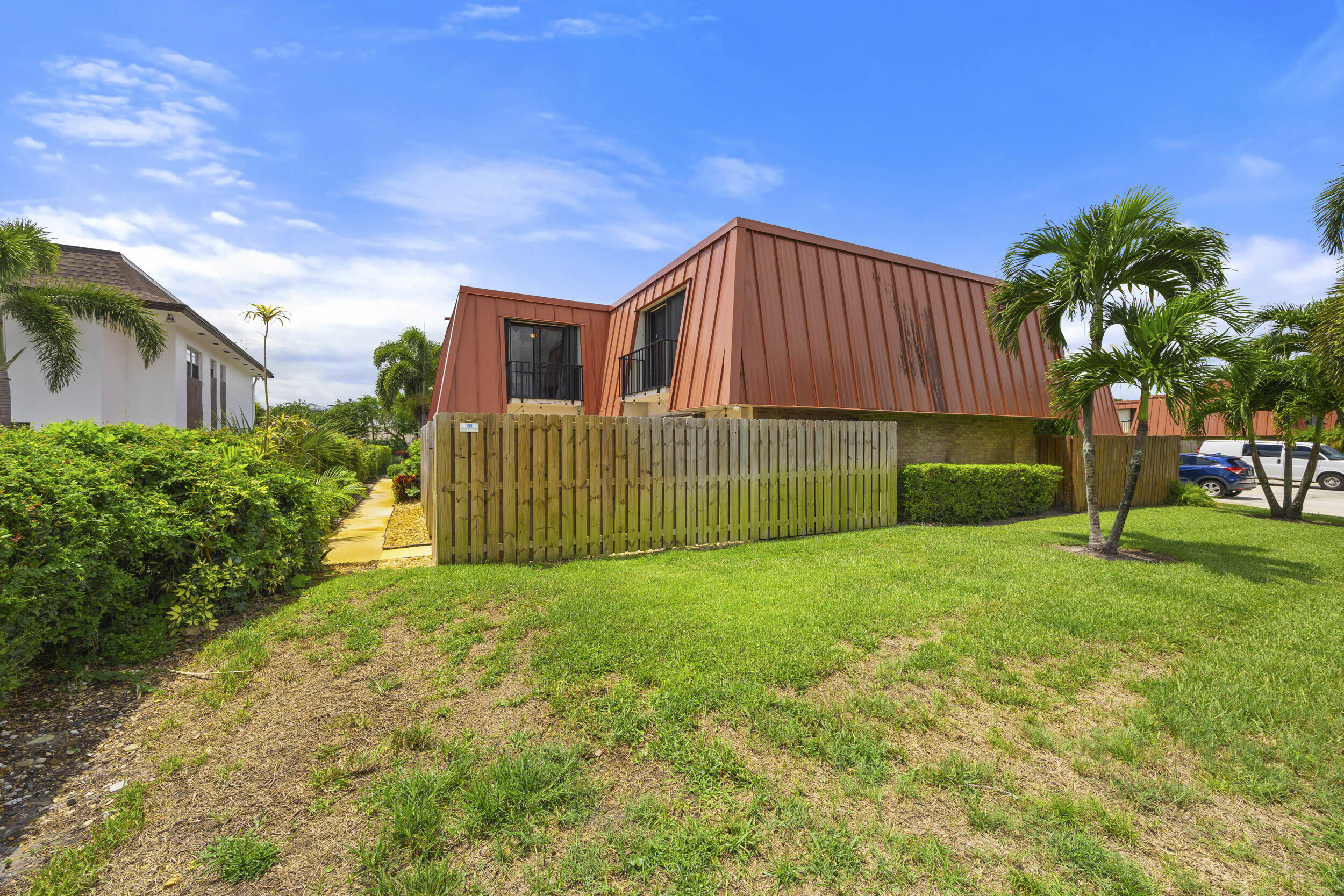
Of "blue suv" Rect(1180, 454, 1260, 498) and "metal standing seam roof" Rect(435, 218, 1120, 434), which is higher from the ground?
"metal standing seam roof" Rect(435, 218, 1120, 434)

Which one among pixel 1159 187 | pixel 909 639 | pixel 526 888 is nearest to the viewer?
pixel 526 888

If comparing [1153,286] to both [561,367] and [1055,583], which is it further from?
[561,367]

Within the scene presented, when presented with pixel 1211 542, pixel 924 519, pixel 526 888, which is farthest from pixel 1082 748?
pixel 1211 542

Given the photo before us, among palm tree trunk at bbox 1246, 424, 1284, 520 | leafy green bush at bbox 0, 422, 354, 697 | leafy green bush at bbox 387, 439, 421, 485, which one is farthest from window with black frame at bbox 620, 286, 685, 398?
palm tree trunk at bbox 1246, 424, 1284, 520

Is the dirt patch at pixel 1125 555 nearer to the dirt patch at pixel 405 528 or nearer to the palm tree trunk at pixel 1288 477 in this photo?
the palm tree trunk at pixel 1288 477

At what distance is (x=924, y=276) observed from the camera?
12992 millimetres

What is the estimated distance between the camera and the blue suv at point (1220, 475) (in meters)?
18.8

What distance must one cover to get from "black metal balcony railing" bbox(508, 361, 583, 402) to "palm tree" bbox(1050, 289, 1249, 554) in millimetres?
12284

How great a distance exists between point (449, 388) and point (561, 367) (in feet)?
10.9

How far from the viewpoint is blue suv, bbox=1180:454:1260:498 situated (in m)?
18.8

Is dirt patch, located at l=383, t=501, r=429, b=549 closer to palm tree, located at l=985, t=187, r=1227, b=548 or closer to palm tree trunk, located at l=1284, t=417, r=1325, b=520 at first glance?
palm tree, located at l=985, t=187, r=1227, b=548

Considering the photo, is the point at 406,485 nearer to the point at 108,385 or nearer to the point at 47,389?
the point at 108,385

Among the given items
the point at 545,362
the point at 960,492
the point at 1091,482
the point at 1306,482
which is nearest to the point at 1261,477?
the point at 1306,482

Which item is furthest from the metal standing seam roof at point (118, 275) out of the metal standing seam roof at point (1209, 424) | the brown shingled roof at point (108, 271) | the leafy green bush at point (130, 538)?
the metal standing seam roof at point (1209, 424)
